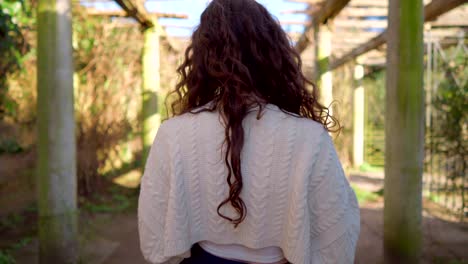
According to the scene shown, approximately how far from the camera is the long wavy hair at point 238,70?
1178 millimetres

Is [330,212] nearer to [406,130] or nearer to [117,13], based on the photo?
[406,130]

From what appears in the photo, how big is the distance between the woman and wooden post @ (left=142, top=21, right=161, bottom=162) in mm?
5644

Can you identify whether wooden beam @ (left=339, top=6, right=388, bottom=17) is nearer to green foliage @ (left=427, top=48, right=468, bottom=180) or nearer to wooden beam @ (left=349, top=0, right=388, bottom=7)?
wooden beam @ (left=349, top=0, right=388, bottom=7)

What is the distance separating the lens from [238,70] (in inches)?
48.0

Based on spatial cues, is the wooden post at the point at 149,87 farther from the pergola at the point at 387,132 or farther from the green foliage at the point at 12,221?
the pergola at the point at 387,132

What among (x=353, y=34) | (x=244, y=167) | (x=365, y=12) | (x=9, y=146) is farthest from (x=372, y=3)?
(x=9, y=146)

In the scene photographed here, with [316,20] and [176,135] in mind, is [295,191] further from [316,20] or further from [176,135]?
[316,20]

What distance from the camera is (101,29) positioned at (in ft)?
23.0

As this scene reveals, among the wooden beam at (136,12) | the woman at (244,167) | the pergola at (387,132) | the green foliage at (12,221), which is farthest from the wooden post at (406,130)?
the green foliage at (12,221)

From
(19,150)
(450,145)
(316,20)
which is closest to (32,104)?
(19,150)

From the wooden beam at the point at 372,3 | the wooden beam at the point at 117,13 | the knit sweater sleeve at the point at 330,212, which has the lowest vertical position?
the knit sweater sleeve at the point at 330,212

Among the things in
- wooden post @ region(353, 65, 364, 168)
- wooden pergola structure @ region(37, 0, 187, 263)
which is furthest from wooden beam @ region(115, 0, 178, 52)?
wooden post @ region(353, 65, 364, 168)

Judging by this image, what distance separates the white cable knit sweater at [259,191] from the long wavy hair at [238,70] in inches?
1.5

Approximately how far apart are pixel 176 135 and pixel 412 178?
2.64 meters
